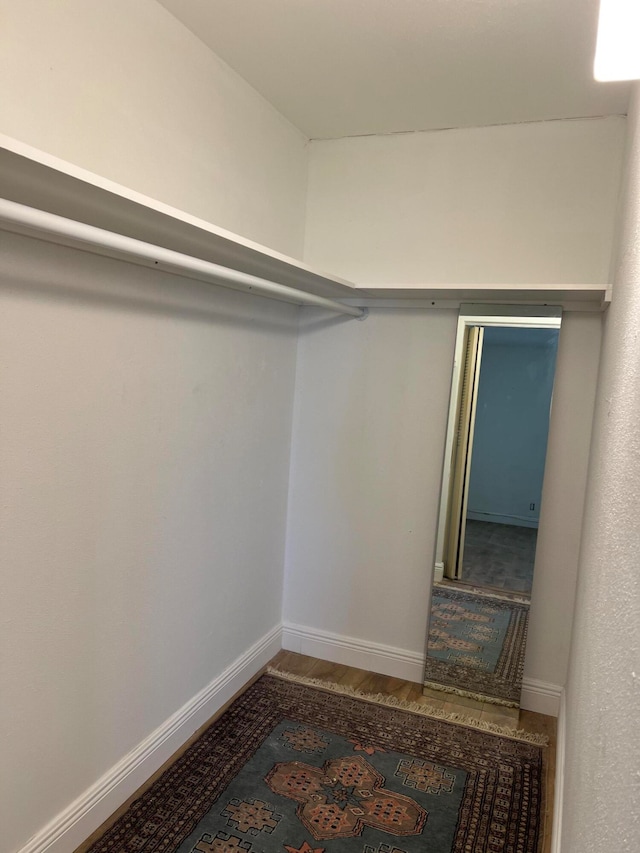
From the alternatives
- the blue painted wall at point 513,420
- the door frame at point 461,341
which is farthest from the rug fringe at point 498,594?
the blue painted wall at point 513,420

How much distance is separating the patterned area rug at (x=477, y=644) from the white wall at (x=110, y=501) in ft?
2.83

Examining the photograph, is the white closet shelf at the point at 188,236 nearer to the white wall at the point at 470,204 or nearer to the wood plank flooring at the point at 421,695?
the white wall at the point at 470,204

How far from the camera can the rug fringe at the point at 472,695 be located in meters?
2.56

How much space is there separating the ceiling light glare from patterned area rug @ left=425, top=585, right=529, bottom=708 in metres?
2.17

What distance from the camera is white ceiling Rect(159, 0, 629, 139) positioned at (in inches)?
65.3

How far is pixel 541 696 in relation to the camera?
255 centimetres

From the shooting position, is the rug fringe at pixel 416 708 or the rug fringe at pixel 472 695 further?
the rug fringe at pixel 472 695

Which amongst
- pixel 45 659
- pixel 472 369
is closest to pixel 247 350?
pixel 472 369

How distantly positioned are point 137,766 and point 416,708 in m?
1.13

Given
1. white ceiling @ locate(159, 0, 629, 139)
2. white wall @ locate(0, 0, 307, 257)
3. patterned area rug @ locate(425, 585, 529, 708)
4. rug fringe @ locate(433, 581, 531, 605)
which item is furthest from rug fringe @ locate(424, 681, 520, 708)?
white ceiling @ locate(159, 0, 629, 139)

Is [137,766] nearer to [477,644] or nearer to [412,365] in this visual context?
[477,644]

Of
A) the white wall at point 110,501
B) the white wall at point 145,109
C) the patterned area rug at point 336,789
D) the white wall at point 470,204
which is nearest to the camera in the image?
the white wall at point 145,109

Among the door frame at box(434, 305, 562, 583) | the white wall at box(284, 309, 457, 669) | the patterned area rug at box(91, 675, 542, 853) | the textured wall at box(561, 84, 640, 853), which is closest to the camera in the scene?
the textured wall at box(561, 84, 640, 853)

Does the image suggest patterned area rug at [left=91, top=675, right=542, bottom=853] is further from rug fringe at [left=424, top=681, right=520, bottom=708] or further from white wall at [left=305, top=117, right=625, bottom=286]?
white wall at [left=305, top=117, right=625, bottom=286]
